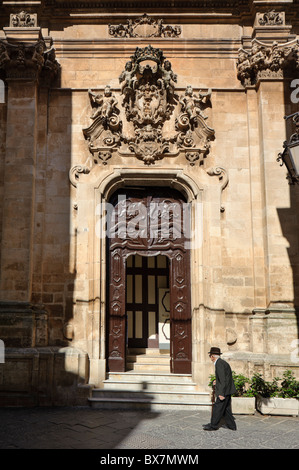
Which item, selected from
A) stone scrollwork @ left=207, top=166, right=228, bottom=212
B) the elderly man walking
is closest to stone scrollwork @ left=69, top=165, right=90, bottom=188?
stone scrollwork @ left=207, top=166, right=228, bottom=212

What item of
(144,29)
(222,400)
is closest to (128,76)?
(144,29)

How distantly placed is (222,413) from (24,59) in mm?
8537

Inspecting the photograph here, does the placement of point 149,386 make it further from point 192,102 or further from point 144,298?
point 192,102

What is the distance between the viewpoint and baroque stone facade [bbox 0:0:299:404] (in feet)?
33.1

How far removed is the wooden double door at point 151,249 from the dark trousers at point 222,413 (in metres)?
2.77

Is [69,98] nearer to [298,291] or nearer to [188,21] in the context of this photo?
[188,21]

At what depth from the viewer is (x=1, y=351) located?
9.41 metres

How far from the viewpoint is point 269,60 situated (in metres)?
10.8

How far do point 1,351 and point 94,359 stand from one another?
193 cm

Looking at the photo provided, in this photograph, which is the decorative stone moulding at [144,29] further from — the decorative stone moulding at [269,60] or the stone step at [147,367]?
the stone step at [147,367]

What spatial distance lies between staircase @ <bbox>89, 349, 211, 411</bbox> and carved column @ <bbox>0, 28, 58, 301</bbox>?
8.44 feet

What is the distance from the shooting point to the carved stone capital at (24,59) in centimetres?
1062

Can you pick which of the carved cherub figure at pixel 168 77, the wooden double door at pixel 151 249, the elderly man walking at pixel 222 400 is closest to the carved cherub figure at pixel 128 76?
the carved cherub figure at pixel 168 77
